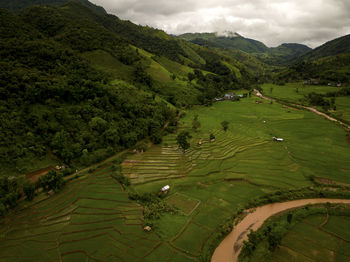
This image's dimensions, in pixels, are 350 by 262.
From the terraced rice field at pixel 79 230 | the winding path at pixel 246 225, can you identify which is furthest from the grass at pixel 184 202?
the winding path at pixel 246 225

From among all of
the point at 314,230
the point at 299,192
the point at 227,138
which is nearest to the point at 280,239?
the point at 314,230

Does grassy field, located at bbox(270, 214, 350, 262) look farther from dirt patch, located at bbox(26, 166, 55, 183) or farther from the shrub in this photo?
dirt patch, located at bbox(26, 166, 55, 183)

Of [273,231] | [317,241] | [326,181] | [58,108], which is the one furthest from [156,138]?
[317,241]

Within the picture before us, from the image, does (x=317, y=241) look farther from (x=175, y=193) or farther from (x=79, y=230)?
(x=79, y=230)

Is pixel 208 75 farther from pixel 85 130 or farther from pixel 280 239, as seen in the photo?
pixel 280 239

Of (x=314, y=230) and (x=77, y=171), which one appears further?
(x=77, y=171)

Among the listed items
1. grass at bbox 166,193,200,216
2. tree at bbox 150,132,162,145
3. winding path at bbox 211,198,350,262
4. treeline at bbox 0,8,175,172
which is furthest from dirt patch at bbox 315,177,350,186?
treeline at bbox 0,8,175,172
